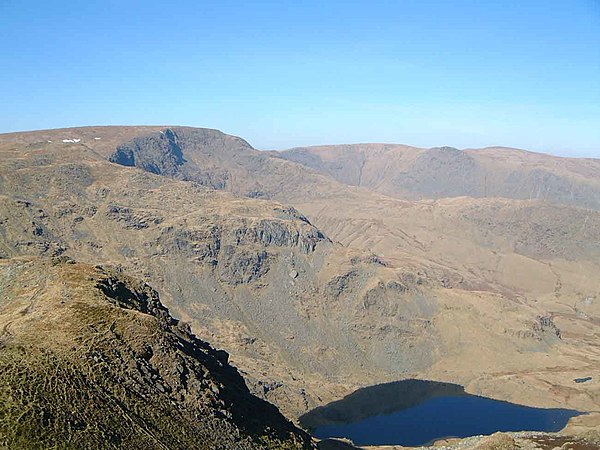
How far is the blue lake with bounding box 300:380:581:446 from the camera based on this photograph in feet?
434

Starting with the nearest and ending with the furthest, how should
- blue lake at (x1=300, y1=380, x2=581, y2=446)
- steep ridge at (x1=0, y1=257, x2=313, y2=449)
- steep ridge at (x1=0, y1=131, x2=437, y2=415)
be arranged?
steep ridge at (x1=0, y1=257, x2=313, y2=449)
blue lake at (x1=300, y1=380, x2=581, y2=446)
steep ridge at (x1=0, y1=131, x2=437, y2=415)

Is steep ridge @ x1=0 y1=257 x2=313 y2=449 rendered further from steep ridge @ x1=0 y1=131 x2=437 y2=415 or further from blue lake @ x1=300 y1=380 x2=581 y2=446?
steep ridge @ x1=0 y1=131 x2=437 y2=415

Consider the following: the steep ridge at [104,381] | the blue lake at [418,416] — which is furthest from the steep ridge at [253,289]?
the steep ridge at [104,381]

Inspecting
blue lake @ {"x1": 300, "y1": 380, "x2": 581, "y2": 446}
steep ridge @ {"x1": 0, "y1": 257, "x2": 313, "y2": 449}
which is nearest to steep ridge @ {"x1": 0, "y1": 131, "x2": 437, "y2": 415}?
blue lake @ {"x1": 300, "y1": 380, "x2": 581, "y2": 446}

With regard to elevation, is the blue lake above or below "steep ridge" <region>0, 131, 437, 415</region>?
below

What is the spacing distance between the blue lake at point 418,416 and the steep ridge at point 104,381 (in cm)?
6392

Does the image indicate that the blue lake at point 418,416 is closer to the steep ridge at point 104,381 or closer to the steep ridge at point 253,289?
the steep ridge at point 253,289

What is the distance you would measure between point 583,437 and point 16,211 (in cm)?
17329

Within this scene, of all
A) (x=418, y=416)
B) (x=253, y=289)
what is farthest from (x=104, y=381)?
(x=253, y=289)

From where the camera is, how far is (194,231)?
195 m

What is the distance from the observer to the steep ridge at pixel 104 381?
4622 centimetres

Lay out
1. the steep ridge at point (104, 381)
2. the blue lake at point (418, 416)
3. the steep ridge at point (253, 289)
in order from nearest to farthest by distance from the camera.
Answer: the steep ridge at point (104, 381) < the blue lake at point (418, 416) < the steep ridge at point (253, 289)

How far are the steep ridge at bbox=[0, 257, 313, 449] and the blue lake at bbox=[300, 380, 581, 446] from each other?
63921 mm

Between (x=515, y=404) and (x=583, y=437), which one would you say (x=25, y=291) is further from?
(x=515, y=404)
